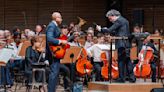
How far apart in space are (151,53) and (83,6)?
11465 millimetres

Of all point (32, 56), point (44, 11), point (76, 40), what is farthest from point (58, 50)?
point (44, 11)

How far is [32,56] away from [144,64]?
2984mm

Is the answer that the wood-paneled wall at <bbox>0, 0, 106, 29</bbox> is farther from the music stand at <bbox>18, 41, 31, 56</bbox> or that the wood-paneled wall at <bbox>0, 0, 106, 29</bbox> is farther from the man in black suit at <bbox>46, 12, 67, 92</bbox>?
the man in black suit at <bbox>46, 12, 67, 92</bbox>

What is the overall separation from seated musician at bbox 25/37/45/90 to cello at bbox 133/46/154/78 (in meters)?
2.55

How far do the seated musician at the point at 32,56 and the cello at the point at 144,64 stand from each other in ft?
8.36

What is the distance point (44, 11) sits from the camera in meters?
25.4

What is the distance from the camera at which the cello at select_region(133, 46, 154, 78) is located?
1451 cm

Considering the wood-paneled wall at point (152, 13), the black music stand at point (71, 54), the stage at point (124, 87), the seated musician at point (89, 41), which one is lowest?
the stage at point (124, 87)

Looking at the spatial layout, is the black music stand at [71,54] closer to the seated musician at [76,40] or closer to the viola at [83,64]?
the viola at [83,64]

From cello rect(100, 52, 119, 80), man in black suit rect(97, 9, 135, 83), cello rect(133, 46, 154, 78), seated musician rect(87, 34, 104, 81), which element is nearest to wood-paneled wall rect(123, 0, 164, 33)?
seated musician rect(87, 34, 104, 81)

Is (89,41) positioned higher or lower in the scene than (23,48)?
higher

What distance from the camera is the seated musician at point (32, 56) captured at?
1386cm

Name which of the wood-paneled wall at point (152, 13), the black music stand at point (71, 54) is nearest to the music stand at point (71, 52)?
the black music stand at point (71, 54)

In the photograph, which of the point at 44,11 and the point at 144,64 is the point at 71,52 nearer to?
the point at 144,64
